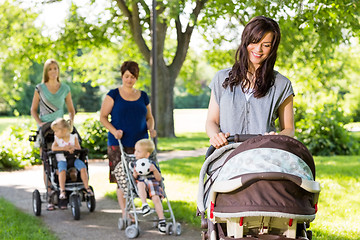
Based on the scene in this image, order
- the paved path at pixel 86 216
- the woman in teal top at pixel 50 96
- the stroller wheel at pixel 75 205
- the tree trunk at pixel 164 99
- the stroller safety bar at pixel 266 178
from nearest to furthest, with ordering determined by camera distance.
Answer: the stroller safety bar at pixel 266 178
the paved path at pixel 86 216
the stroller wheel at pixel 75 205
the woman in teal top at pixel 50 96
the tree trunk at pixel 164 99

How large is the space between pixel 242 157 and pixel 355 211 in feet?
15.3

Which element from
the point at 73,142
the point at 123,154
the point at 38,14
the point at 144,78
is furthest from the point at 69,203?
the point at 144,78

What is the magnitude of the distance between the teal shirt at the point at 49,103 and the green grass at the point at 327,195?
1911mm

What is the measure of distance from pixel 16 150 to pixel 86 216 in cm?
695

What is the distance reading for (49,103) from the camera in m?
8.02

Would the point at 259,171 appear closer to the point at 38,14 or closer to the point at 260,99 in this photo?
the point at 260,99

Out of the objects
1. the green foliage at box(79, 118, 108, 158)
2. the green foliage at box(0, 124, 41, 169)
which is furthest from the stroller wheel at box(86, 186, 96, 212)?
the green foliage at box(79, 118, 108, 158)

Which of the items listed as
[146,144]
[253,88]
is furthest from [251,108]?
[146,144]

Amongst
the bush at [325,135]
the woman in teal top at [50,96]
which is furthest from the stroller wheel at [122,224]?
the bush at [325,135]

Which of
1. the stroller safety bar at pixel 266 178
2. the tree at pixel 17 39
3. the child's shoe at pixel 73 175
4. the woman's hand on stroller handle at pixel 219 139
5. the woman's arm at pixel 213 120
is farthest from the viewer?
the tree at pixel 17 39

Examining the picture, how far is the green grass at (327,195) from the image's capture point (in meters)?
6.22

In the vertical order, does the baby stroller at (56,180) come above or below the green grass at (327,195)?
above

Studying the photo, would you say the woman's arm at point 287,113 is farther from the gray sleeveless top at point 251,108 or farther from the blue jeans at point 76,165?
the blue jeans at point 76,165

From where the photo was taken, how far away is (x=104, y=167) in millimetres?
13445
